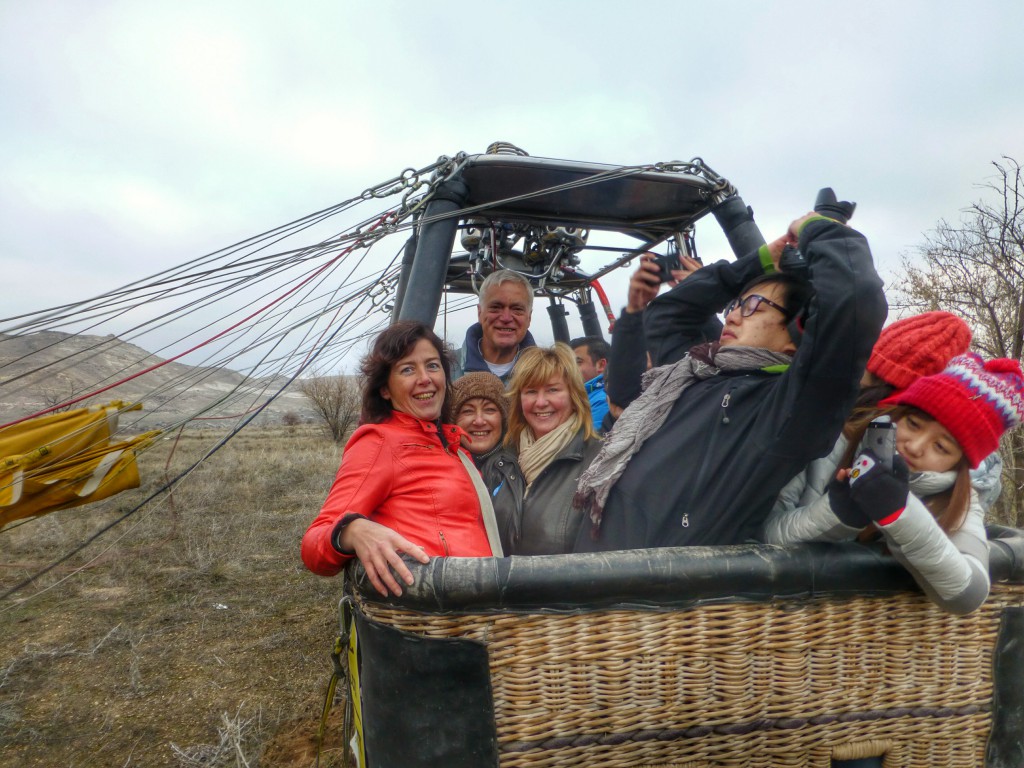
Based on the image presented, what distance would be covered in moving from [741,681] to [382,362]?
1.12 metres

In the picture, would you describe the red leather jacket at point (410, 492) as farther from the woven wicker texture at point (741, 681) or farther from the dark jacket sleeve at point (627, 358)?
the dark jacket sleeve at point (627, 358)

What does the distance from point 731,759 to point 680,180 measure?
1.94m

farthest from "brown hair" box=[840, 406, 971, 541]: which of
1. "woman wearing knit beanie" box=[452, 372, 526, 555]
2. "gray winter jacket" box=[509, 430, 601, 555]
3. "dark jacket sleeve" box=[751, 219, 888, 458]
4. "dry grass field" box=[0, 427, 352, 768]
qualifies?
"dry grass field" box=[0, 427, 352, 768]

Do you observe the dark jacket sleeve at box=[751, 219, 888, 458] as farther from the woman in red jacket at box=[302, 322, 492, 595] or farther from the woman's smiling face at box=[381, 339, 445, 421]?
the woman's smiling face at box=[381, 339, 445, 421]

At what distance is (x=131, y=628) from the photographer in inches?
155

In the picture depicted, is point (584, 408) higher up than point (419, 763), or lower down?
higher up

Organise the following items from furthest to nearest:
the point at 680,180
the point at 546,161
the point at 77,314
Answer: the point at 680,180, the point at 546,161, the point at 77,314

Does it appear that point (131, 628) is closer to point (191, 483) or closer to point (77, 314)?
point (77, 314)

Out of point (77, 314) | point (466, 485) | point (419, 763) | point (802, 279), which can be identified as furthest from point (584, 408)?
point (77, 314)

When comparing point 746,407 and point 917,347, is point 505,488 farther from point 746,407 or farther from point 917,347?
point 917,347

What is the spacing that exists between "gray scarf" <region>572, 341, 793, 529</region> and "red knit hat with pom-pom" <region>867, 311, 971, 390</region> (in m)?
0.19

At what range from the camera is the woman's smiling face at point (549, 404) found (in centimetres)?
201

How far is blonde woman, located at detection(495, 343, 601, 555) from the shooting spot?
174 cm

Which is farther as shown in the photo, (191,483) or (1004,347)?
(191,483)
